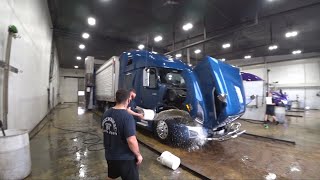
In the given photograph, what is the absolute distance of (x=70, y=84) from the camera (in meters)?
25.5

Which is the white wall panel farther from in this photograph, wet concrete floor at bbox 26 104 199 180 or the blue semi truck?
the blue semi truck

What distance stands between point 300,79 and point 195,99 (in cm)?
1876

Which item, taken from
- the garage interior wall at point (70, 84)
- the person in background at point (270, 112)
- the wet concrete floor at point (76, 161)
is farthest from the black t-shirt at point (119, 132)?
the garage interior wall at point (70, 84)

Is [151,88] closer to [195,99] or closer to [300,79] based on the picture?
[195,99]

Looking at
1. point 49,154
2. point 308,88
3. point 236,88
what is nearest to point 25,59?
point 49,154

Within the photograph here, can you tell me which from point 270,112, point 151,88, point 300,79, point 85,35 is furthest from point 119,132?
point 300,79

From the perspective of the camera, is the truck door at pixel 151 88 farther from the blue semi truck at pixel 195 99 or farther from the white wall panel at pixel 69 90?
the white wall panel at pixel 69 90

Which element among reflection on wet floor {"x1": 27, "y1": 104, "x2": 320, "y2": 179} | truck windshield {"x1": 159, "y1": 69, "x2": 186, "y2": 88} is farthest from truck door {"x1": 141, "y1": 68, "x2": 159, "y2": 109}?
reflection on wet floor {"x1": 27, "y1": 104, "x2": 320, "y2": 179}

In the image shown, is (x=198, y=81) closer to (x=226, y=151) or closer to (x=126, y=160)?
(x=226, y=151)

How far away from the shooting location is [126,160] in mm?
1905

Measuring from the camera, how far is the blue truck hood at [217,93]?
384 centimetres

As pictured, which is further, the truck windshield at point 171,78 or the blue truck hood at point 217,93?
the truck windshield at point 171,78

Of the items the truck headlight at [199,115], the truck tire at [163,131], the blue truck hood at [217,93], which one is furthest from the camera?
the truck tire at [163,131]

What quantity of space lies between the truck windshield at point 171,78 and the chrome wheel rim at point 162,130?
123cm
